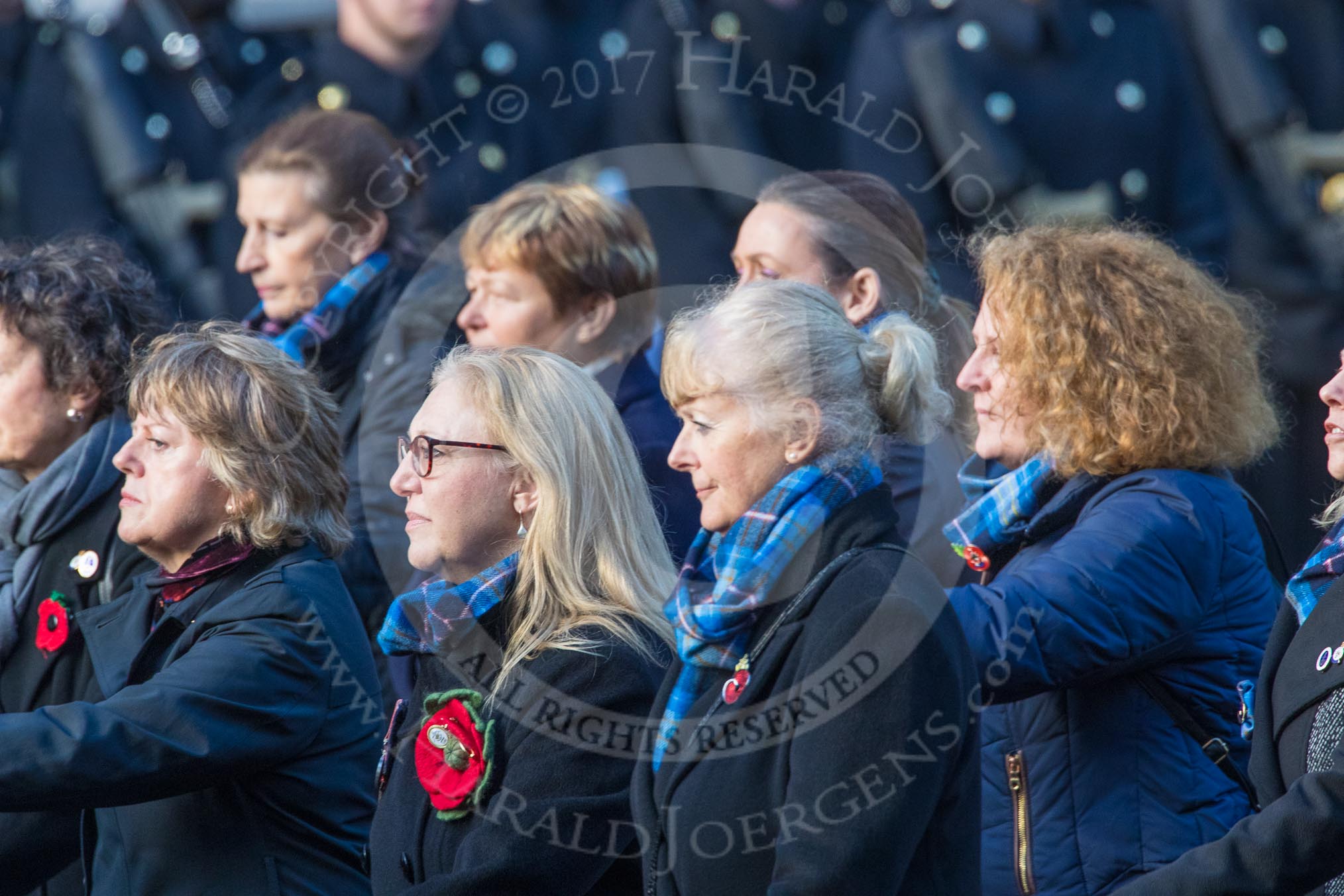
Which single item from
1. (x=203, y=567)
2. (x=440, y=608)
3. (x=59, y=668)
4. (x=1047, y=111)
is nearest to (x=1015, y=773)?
(x=440, y=608)

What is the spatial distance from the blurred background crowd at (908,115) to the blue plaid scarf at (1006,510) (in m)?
2.07

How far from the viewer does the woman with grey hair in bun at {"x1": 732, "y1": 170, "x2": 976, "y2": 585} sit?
3.52 m

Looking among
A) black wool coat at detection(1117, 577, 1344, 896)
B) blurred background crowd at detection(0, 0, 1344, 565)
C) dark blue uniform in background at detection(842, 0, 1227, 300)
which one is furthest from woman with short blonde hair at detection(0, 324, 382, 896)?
dark blue uniform in background at detection(842, 0, 1227, 300)

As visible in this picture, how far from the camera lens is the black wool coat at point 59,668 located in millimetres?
3002

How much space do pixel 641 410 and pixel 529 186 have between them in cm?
74

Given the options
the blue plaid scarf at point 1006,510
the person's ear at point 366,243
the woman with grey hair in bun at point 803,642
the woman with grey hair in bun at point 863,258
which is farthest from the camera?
the person's ear at point 366,243

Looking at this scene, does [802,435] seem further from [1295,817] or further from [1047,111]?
[1047,111]

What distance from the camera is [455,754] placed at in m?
2.54

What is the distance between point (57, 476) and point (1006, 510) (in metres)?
1.79

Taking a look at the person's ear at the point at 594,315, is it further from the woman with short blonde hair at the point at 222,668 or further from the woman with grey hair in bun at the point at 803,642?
the woman with grey hair in bun at the point at 803,642

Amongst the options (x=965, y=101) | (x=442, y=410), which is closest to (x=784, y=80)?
(x=965, y=101)

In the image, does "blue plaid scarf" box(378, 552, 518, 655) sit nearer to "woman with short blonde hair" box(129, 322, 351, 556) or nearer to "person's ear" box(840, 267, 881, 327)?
"woman with short blonde hair" box(129, 322, 351, 556)

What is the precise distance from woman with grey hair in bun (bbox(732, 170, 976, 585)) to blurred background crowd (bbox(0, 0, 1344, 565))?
1.30 metres

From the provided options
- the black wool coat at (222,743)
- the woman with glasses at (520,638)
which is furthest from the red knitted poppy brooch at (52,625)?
the woman with glasses at (520,638)
